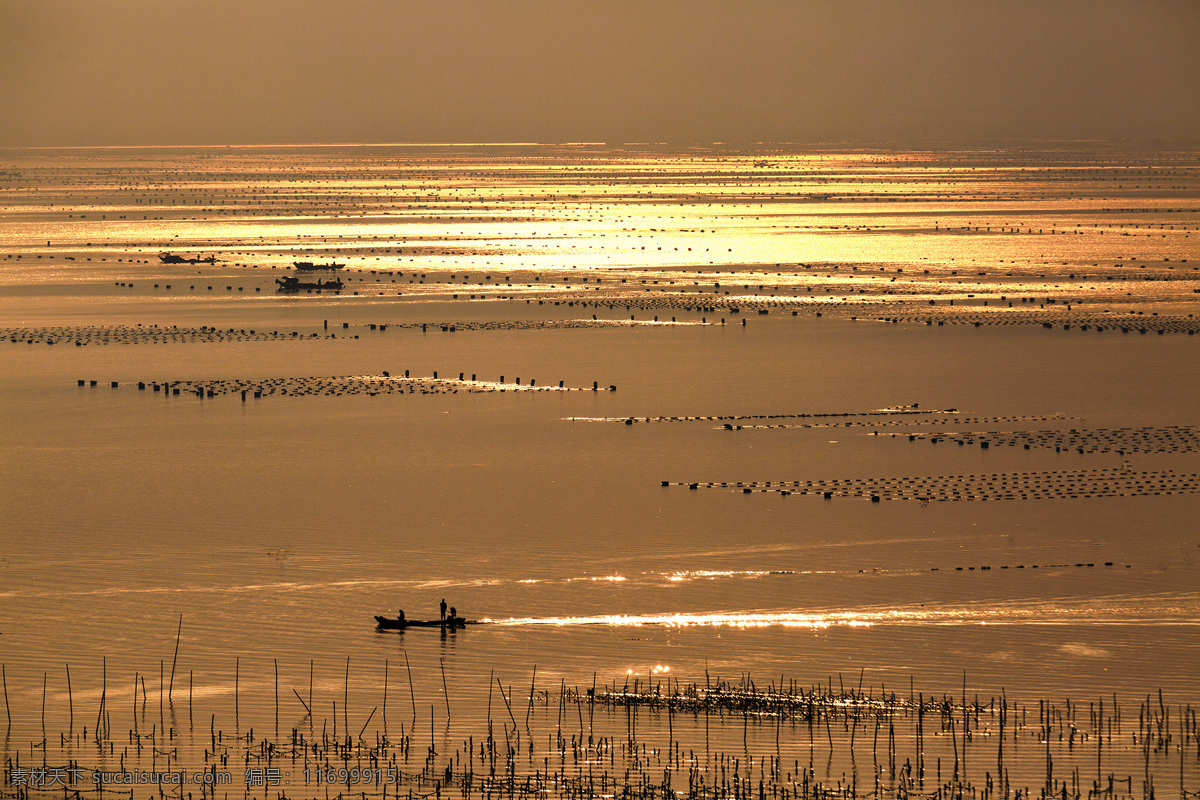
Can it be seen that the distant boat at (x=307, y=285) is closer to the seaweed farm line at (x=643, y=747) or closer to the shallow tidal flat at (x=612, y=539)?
the shallow tidal flat at (x=612, y=539)

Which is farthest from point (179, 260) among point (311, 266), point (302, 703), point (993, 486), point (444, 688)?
point (302, 703)

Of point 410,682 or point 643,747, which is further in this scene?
point 410,682

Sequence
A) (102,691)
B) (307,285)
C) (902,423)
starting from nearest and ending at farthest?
(102,691), (902,423), (307,285)

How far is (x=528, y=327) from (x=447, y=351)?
767 cm

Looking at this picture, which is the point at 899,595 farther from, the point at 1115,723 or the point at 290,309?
the point at 290,309

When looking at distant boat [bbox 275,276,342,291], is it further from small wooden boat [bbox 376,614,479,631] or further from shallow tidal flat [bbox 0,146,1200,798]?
small wooden boat [bbox 376,614,479,631]

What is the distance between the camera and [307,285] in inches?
3767

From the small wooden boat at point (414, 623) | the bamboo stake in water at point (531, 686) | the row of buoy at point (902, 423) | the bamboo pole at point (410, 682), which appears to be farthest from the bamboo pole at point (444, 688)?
the row of buoy at point (902, 423)

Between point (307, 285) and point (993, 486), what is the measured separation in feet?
193

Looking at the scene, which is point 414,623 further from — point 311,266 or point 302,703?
point 311,266

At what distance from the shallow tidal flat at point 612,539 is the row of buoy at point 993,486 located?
0.56 ft

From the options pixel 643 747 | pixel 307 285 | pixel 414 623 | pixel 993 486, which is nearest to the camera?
pixel 643 747

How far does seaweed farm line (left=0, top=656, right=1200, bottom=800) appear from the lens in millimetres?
23266

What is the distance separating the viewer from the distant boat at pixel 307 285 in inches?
3738
